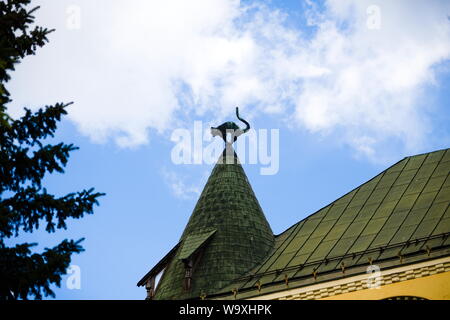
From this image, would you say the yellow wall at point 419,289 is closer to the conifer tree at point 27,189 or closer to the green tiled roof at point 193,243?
the green tiled roof at point 193,243

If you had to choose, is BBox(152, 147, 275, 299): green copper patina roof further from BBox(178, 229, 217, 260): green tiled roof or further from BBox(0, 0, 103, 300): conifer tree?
BBox(0, 0, 103, 300): conifer tree

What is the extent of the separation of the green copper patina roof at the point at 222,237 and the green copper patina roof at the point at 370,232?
1.91 feet

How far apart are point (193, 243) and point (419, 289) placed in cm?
841

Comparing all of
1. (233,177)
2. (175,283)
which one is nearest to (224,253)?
(175,283)

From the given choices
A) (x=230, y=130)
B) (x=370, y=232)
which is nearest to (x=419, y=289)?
(x=370, y=232)

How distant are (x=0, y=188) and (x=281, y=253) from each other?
1488cm

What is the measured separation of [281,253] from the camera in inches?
1018

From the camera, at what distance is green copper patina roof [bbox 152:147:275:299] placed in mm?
25652

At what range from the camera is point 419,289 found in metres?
20.8

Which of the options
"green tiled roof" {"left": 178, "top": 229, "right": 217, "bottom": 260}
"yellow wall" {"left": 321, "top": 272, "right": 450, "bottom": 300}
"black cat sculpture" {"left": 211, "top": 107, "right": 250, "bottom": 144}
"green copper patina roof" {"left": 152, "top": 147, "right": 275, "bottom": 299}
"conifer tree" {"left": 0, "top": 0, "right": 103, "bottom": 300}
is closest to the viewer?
"conifer tree" {"left": 0, "top": 0, "right": 103, "bottom": 300}

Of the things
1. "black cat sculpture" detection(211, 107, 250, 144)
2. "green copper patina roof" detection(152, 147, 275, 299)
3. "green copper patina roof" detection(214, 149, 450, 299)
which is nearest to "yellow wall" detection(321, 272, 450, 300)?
"green copper patina roof" detection(214, 149, 450, 299)

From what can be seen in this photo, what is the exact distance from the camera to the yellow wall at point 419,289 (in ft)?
67.6
